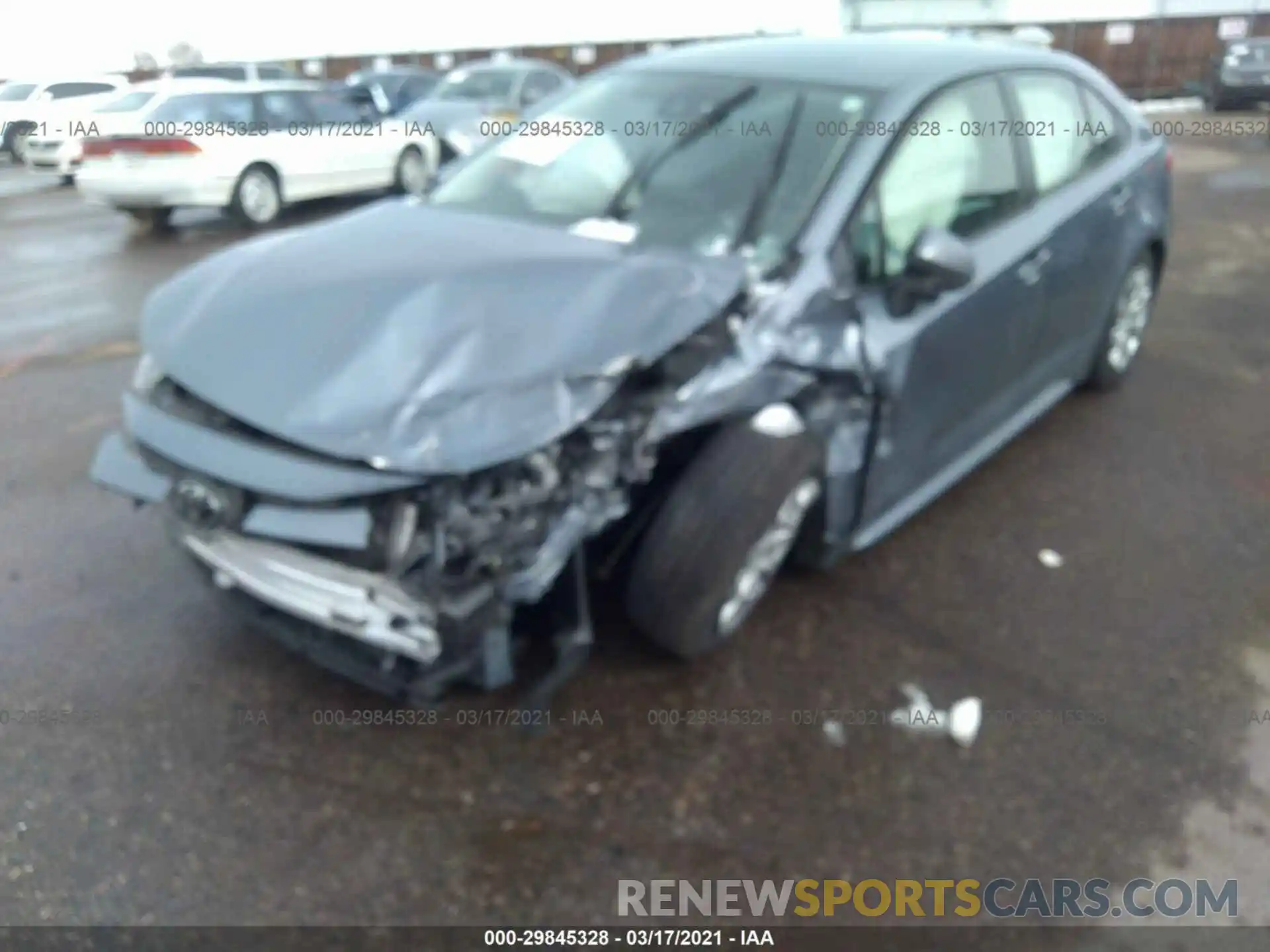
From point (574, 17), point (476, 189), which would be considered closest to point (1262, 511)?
point (476, 189)

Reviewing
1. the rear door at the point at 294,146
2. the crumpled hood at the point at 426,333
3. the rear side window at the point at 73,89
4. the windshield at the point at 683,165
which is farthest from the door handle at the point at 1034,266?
the rear side window at the point at 73,89

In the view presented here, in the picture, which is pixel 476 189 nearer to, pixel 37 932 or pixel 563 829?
pixel 563 829

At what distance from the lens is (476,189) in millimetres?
3701

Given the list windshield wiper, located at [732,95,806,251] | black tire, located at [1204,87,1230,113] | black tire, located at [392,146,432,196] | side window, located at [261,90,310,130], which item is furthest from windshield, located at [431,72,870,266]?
black tire, located at [1204,87,1230,113]

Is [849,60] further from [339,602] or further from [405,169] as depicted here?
[405,169]

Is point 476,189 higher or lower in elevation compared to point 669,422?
higher

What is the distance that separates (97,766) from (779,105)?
9.29ft

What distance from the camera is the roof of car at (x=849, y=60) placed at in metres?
3.51

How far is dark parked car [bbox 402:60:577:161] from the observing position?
12.2 meters

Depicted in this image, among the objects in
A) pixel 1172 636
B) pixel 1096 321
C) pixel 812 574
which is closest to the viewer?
pixel 1172 636

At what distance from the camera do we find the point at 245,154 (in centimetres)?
1016

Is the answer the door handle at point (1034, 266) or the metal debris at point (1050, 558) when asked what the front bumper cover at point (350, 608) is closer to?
the metal debris at point (1050, 558)

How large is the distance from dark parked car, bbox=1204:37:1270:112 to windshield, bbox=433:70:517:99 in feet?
44.7

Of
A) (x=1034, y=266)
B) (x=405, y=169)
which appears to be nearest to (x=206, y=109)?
(x=405, y=169)
